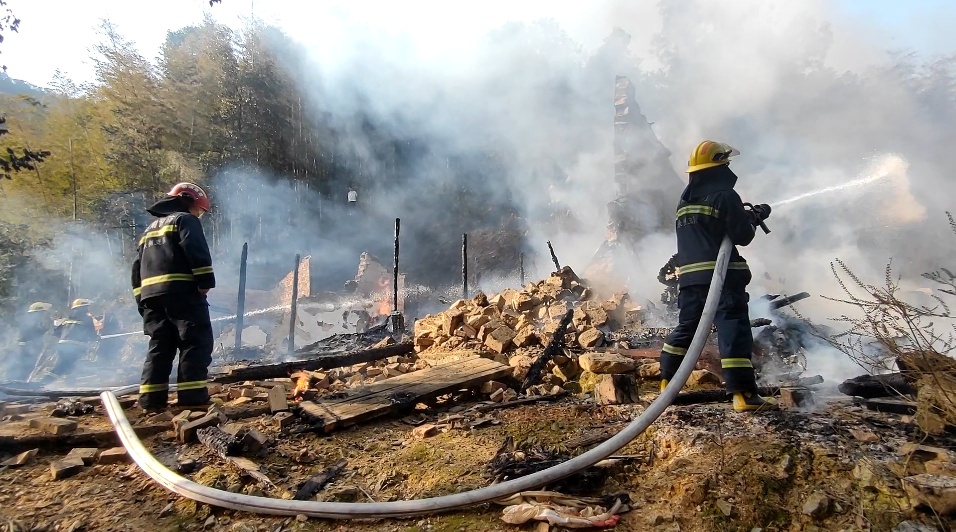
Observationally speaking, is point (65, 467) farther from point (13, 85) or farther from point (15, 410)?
point (13, 85)

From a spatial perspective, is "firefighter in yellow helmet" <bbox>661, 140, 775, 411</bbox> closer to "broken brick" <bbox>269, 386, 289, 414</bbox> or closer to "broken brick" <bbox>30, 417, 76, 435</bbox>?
"broken brick" <bbox>269, 386, 289, 414</bbox>

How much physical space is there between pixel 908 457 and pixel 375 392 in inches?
127

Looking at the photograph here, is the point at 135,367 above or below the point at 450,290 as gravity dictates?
below

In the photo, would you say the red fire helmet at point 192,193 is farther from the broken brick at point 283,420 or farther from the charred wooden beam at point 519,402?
the charred wooden beam at point 519,402

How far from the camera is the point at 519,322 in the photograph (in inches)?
243

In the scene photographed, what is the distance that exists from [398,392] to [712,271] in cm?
254

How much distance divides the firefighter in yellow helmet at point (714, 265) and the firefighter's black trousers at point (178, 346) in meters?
3.61

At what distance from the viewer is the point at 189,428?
3.10 meters

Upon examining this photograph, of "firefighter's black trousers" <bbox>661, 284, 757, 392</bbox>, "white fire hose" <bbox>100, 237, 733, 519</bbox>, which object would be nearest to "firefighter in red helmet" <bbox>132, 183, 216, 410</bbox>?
"white fire hose" <bbox>100, 237, 733, 519</bbox>

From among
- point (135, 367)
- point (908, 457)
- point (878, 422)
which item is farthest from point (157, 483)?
point (135, 367)

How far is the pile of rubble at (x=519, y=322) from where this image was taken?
5547 millimetres

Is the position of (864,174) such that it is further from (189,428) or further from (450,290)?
(189,428)

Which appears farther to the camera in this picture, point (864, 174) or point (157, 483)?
point (864, 174)

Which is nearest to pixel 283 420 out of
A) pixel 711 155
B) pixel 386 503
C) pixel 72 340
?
pixel 386 503
